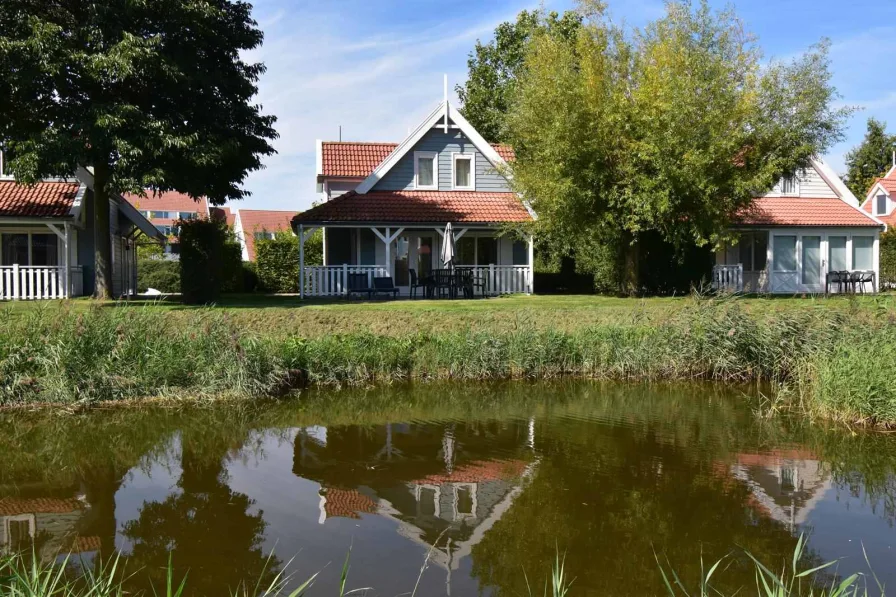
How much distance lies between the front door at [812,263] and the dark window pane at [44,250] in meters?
25.0

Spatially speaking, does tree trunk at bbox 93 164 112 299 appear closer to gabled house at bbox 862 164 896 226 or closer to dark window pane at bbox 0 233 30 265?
dark window pane at bbox 0 233 30 265

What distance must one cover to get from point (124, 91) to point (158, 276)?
14.4m

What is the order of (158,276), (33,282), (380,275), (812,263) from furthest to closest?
(158,276), (812,263), (380,275), (33,282)

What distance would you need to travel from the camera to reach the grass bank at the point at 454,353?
11.0 m

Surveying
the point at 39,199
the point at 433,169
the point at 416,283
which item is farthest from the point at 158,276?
the point at 416,283

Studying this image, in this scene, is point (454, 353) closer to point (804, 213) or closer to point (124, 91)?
point (124, 91)

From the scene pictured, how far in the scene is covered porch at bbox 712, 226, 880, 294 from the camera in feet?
89.4

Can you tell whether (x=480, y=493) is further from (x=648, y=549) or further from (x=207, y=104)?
(x=207, y=104)

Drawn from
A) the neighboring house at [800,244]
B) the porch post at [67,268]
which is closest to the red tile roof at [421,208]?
the porch post at [67,268]

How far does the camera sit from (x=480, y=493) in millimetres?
7336

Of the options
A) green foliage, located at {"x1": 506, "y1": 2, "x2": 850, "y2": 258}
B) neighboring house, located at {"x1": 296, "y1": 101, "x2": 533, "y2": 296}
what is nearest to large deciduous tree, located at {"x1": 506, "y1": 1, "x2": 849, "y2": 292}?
green foliage, located at {"x1": 506, "y1": 2, "x2": 850, "y2": 258}

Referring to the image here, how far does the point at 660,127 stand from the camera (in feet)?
62.4

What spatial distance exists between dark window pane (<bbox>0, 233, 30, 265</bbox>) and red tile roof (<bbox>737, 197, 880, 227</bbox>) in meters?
22.7

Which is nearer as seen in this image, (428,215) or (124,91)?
(124,91)
